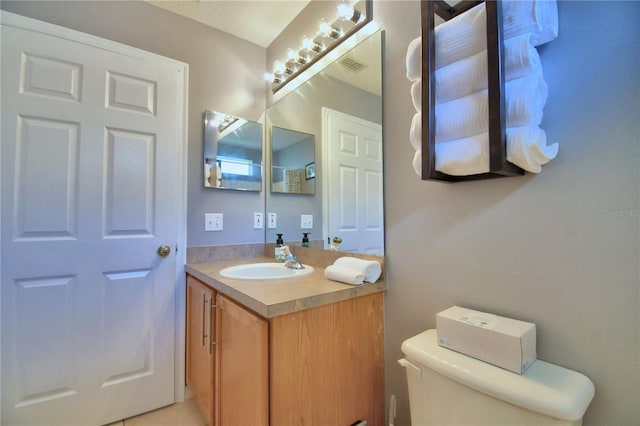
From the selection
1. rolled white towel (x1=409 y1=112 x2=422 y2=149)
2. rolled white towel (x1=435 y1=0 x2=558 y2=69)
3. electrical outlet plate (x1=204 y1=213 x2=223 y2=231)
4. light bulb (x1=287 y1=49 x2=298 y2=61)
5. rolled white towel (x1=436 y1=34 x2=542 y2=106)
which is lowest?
electrical outlet plate (x1=204 y1=213 x2=223 y2=231)

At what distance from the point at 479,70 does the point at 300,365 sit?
106cm

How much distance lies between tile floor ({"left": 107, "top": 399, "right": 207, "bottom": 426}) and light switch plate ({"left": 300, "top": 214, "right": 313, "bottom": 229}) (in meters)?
1.20

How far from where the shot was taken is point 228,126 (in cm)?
189

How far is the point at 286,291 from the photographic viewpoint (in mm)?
1012

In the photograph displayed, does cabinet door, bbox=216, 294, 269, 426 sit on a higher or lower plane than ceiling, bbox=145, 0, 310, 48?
lower

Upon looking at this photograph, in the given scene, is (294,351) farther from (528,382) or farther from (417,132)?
(417,132)

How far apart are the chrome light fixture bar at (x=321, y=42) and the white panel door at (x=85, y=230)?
0.68m

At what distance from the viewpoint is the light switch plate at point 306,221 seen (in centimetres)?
170

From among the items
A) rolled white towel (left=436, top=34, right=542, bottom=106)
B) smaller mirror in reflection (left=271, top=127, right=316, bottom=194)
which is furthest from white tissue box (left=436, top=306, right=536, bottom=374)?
smaller mirror in reflection (left=271, top=127, right=316, bottom=194)

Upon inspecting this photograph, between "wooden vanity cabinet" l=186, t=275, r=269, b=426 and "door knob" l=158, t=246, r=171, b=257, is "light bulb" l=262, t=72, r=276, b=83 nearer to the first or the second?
"door knob" l=158, t=246, r=171, b=257

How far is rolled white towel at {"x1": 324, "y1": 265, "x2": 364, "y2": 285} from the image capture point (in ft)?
3.57

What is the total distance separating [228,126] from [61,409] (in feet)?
5.83

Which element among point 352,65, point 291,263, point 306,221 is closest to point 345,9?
point 352,65

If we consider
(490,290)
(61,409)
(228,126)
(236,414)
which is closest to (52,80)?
(228,126)
